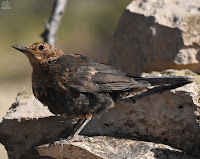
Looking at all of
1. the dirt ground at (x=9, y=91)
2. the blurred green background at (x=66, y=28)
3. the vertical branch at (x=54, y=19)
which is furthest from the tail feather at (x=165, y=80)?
the blurred green background at (x=66, y=28)

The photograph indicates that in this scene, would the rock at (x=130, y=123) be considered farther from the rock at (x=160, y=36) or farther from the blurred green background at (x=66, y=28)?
the blurred green background at (x=66, y=28)

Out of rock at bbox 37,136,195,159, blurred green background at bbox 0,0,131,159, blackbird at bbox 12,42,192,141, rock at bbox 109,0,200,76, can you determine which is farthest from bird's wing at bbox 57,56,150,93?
blurred green background at bbox 0,0,131,159

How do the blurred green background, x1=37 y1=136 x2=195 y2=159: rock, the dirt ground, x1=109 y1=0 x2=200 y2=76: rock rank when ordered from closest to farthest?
x1=37 y1=136 x2=195 y2=159: rock
x1=109 y1=0 x2=200 y2=76: rock
the dirt ground
the blurred green background

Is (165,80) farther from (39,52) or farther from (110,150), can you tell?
(39,52)

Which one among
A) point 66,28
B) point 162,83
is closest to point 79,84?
point 162,83

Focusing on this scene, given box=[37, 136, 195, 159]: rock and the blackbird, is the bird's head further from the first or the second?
box=[37, 136, 195, 159]: rock

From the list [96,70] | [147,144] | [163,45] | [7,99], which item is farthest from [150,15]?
[7,99]

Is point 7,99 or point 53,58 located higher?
point 53,58

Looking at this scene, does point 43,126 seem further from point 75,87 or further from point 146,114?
point 146,114
